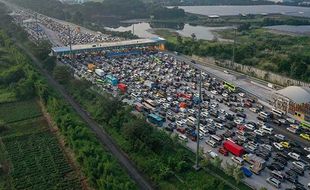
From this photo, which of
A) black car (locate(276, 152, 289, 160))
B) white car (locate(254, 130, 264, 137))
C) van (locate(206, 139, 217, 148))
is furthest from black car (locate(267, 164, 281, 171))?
white car (locate(254, 130, 264, 137))

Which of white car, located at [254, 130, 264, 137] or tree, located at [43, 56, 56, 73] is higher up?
tree, located at [43, 56, 56, 73]

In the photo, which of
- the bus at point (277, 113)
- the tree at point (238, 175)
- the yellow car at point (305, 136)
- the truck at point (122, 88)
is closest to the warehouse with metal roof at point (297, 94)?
the bus at point (277, 113)

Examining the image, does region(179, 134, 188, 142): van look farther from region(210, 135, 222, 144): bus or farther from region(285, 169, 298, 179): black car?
region(285, 169, 298, 179): black car

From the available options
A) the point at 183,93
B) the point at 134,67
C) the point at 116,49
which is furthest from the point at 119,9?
the point at 183,93

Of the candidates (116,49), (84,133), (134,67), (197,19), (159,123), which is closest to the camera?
(84,133)

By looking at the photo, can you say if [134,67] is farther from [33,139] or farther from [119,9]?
[119,9]

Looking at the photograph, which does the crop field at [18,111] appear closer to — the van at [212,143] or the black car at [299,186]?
the van at [212,143]
